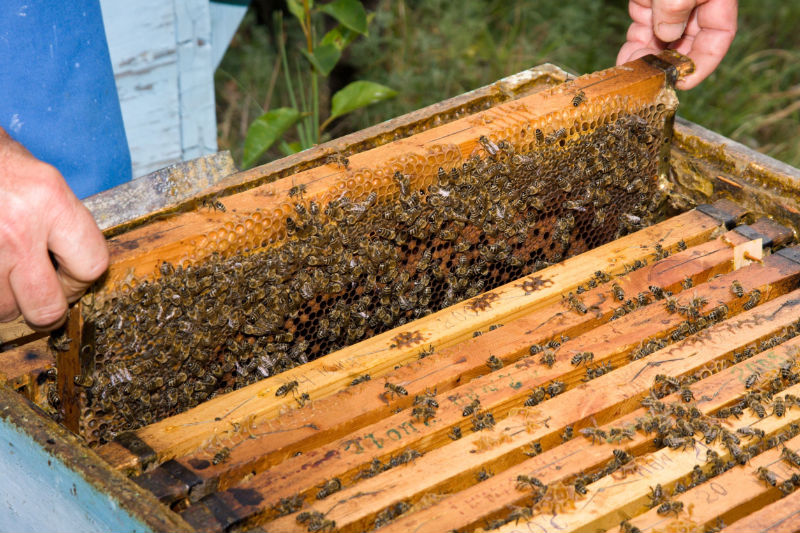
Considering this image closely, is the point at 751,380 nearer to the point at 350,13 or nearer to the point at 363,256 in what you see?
the point at 363,256

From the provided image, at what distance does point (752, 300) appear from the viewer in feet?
9.26

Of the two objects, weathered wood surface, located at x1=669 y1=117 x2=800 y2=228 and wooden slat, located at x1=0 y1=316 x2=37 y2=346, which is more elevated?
weathered wood surface, located at x1=669 y1=117 x2=800 y2=228

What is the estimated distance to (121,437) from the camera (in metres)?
2.28

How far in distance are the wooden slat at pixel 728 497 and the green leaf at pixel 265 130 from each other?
2746 millimetres

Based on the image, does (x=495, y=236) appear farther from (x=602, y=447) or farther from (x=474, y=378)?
(x=602, y=447)

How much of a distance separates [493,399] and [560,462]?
0.91ft

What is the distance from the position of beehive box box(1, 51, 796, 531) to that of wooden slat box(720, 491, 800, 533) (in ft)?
0.68

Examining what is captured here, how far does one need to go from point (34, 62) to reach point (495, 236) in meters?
2.12

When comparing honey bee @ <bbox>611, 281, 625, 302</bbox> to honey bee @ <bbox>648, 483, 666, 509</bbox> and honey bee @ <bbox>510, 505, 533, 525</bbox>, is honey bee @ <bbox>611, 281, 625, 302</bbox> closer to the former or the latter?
honey bee @ <bbox>648, 483, 666, 509</bbox>

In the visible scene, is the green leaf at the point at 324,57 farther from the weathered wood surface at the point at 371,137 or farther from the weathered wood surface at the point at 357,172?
the weathered wood surface at the point at 357,172

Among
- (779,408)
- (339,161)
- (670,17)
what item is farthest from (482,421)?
(670,17)

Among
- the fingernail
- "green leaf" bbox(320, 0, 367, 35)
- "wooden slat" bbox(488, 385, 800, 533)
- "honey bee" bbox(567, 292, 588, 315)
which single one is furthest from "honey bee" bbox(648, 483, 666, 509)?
"green leaf" bbox(320, 0, 367, 35)

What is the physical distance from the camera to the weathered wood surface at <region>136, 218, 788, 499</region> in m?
2.23

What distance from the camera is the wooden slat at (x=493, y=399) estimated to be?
2.18 meters
